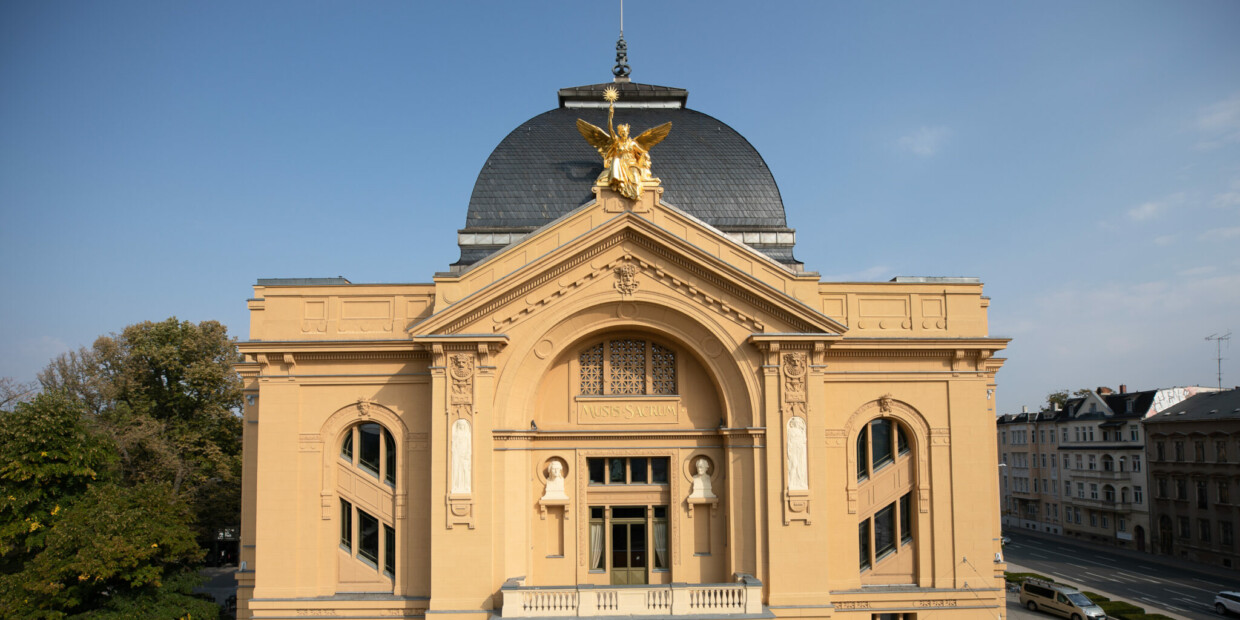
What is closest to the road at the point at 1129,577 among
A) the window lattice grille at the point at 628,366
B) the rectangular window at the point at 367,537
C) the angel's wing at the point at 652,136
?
the window lattice grille at the point at 628,366

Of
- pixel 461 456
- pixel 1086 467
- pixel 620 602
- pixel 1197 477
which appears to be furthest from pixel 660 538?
pixel 1086 467

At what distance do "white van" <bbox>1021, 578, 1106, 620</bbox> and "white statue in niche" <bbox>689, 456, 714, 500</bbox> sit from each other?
24.2 metres

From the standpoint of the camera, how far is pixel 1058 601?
3834cm

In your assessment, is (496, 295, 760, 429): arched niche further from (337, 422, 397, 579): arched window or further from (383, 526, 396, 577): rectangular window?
(383, 526, 396, 577): rectangular window

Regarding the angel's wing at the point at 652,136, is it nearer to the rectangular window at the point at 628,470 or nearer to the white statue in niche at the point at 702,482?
the rectangular window at the point at 628,470

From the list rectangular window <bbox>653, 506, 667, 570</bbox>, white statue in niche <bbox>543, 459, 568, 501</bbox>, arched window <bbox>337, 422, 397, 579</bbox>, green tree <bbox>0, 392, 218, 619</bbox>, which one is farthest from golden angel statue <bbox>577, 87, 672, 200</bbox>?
green tree <bbox>0, 392, 218, 619</bbox>

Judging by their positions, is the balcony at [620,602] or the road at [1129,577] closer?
the balcony at [620,602]

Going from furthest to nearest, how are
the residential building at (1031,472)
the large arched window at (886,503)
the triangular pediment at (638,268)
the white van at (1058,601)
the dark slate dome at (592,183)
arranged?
the residential building at (1031,472) < the white van at (1058,601) < the dark slate dome at (592,183) < the large arched window at (886,503) < the triangular pediment at (638,268)

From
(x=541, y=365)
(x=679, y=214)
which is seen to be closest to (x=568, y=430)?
(x=541, y=365)

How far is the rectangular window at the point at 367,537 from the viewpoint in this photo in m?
24.0

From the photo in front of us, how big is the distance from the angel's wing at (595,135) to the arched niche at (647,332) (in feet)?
17.5

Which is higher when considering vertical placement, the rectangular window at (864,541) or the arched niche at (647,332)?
the arched niche at (647,332)

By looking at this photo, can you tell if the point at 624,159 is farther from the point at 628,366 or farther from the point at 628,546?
the point at 628,546

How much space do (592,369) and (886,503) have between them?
1049cm
